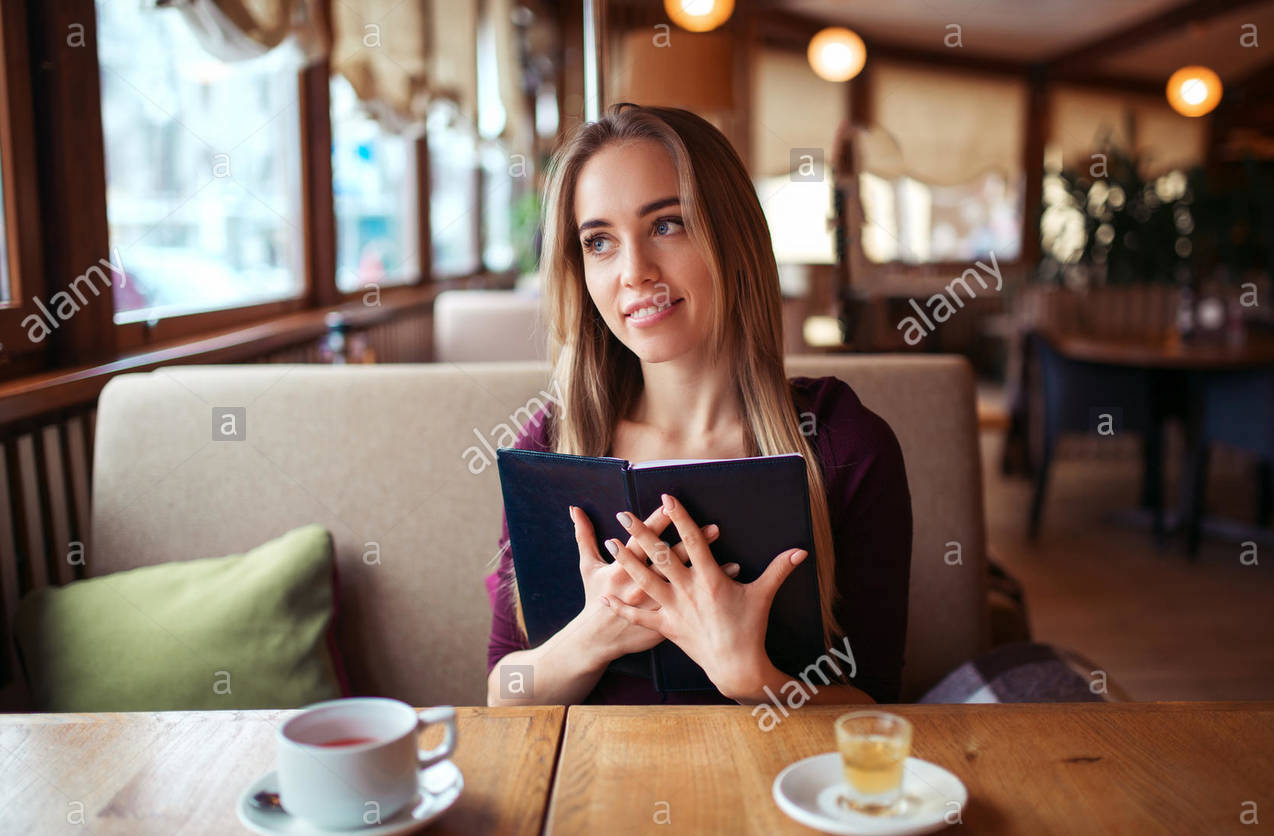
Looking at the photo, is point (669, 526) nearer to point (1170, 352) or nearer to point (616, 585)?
point (616, 585)

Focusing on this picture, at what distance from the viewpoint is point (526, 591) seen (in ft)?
4.04

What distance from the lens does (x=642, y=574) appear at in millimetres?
1075

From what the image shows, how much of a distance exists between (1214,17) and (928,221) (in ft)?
9.03

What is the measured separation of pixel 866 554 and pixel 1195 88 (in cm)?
566

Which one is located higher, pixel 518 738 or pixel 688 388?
pixel 688 388

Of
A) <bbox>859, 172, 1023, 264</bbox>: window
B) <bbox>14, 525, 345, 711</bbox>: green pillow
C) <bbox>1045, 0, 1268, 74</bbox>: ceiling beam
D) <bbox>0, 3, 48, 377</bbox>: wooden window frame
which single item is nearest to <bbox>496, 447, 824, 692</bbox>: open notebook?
<bbox>14, 525, 345, 711</bbox>: green pillow

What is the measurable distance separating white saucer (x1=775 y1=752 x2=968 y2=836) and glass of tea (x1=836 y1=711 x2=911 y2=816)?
12 mm

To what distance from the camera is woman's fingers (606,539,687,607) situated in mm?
1075

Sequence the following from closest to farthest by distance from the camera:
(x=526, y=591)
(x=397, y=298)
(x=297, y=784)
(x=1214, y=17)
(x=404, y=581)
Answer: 1. (x=297, y=784)
2. (x=526, y=591)
3. (x=404, y=581)
4. (x=397, y=298)
5. (x=1214, y=17)

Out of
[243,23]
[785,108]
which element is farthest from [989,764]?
[785,108]

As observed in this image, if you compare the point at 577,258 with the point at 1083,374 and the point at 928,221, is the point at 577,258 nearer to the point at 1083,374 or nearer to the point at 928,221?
the point at 1083,374

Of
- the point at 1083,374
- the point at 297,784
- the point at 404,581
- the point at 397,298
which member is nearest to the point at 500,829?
the point at 297,784

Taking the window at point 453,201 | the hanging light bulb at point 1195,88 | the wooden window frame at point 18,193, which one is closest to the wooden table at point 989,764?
the wooden window frame at point 18,193

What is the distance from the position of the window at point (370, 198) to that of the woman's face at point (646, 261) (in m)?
2.87
